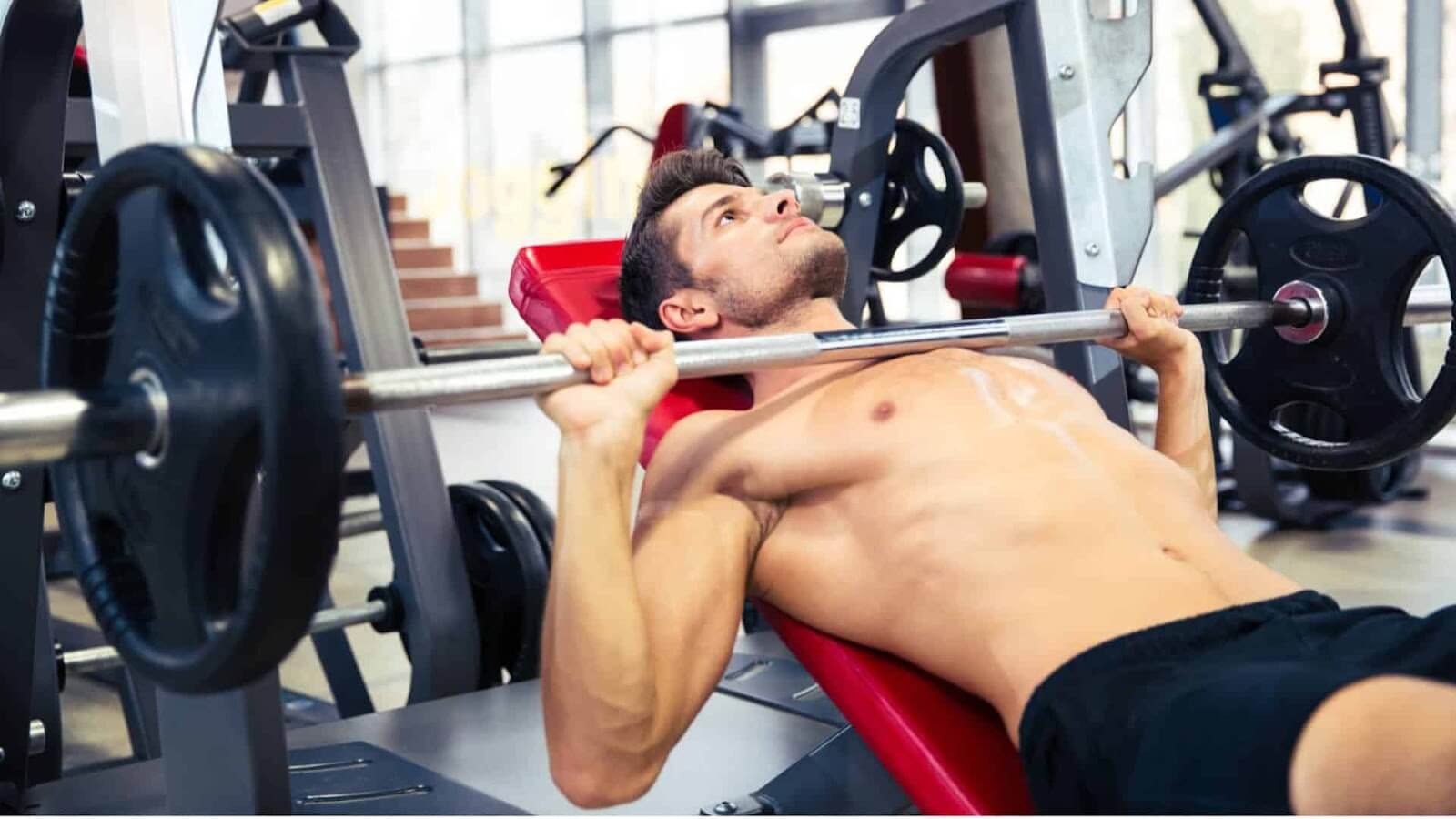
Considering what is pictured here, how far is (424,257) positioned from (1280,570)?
6.74 metres

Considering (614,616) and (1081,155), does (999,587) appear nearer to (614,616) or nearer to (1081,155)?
(614,616)

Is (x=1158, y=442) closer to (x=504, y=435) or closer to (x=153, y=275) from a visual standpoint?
(x=153, y=275)

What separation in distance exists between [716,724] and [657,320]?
76 cm

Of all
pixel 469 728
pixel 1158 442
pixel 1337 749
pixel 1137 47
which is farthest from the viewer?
pixel 469 728

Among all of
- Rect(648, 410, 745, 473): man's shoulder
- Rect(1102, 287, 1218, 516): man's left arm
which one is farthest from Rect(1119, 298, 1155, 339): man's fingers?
Rect(648, 410, 745, 473): man's shoulder

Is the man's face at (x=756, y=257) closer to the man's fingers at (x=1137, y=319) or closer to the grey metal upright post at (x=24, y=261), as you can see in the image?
the man's fingers at (x=1137, y=319)

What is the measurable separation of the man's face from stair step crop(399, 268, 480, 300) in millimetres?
7225

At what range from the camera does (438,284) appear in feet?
30.1

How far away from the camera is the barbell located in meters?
0.95

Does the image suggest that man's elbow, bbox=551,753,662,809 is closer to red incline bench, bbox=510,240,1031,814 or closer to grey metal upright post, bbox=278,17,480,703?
red incline bench, bbox=510,240,1031,814

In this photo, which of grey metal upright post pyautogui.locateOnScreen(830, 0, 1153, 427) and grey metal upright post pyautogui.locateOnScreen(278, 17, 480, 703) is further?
grey metal upright post pyautogui.locateOnScreen(278, 17, 480, 703)

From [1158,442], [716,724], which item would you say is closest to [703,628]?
[1158,442]

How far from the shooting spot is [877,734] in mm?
1546

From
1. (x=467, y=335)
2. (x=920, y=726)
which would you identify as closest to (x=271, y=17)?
(x=920, y=726)
